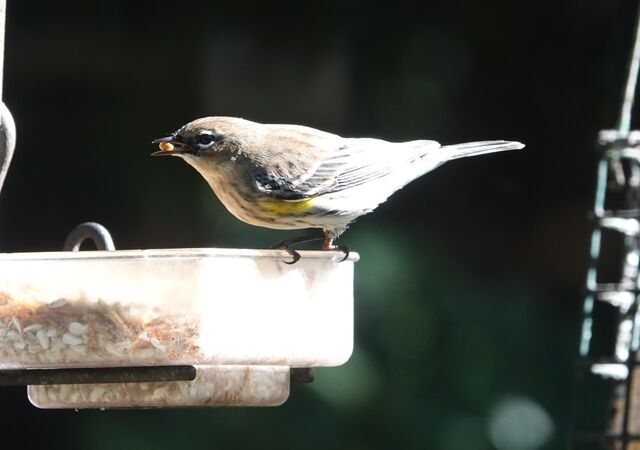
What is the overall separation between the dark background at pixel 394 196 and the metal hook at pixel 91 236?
267 centimetres

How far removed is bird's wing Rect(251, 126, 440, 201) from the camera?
11.1ft

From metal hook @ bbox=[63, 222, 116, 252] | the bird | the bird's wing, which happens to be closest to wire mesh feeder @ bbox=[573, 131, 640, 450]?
the bird's wing

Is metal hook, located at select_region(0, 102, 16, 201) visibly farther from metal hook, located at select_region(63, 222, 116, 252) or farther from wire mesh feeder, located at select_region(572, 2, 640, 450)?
wire mesh feeder, located at select_region(572, 2, 640, 450)

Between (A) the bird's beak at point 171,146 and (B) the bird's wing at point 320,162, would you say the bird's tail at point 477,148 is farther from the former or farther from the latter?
(A) the bird's beak at point 171,146

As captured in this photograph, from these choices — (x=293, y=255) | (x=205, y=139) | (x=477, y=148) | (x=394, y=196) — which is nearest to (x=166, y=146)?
(x=205, y=139)

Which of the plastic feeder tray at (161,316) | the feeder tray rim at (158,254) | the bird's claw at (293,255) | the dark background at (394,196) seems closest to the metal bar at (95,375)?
the plastic feeder tray at (161,316)

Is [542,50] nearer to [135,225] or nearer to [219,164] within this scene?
[135,225]

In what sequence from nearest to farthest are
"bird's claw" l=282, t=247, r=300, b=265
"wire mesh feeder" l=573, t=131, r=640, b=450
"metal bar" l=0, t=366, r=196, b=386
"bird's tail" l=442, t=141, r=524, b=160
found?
"metal bar" l=0, t=366, r=196, b=386 < "bird's claw" l=282, t=247, r=300, b=265 < "bird's tail" l=442, t=141, r=524, b=160 < "wire mesh feeder" l=573, t=131, r=640, b=450

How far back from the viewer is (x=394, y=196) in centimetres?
641

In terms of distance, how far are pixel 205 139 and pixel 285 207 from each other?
0.92 ft

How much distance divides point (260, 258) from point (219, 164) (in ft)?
1.92

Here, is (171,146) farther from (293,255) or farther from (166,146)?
(293,255)

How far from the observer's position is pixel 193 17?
6.58 metres

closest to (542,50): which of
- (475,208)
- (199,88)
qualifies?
(475,208)
